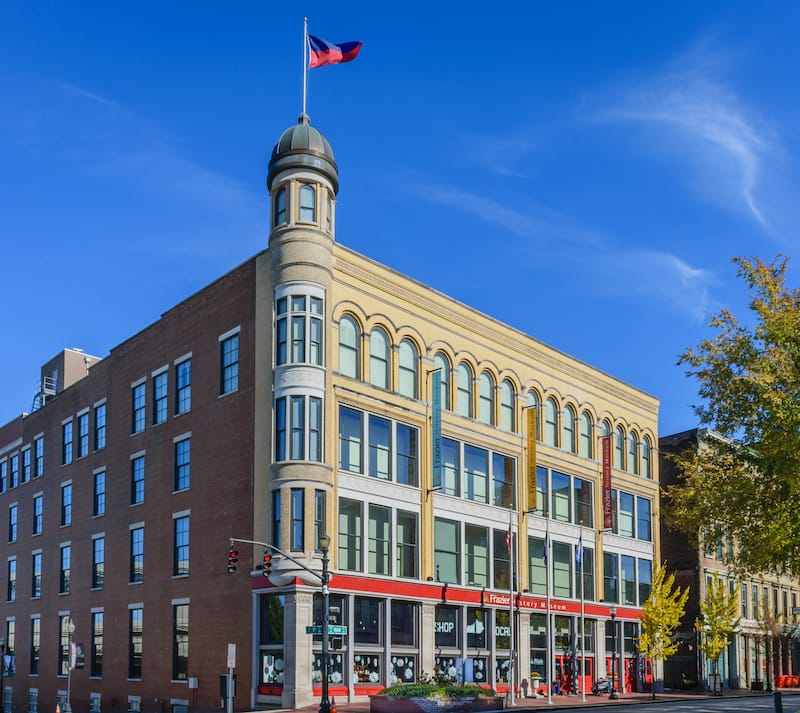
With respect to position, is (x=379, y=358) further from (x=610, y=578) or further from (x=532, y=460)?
(x=610, y=578)

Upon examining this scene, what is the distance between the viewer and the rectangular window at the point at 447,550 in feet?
169

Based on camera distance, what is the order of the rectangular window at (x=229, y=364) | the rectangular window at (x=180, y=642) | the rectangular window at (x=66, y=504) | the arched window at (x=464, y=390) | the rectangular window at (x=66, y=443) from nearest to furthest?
the rectangular window at (x=229, y=364)
the rectangular window at (x=180, y=642)
the arched window at (x=464, y=390)
the rectangular window at (x=66, y=504)
the rectangular window at (x=66, y=443)

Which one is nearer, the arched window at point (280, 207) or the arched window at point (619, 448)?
the arched window at point (280, 207)

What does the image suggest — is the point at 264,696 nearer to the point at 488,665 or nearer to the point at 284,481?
the point at 284,481

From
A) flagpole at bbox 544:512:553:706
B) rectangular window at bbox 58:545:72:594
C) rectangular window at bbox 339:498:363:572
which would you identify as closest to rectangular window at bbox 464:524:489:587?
flagpole at bbox 544:512:553:706

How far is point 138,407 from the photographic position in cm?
5738

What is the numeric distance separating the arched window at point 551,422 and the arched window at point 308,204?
68.8 feet

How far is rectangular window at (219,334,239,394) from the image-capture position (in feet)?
160

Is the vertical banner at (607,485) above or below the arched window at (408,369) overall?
below

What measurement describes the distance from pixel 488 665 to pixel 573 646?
8.56 metres

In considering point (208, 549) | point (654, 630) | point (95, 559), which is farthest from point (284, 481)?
point (654, 630)

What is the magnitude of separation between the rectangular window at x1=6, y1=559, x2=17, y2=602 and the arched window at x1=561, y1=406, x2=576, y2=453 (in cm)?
3840

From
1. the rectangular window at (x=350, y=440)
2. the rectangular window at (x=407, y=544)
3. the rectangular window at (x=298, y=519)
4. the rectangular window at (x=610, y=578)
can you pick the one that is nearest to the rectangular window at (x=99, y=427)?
the rectangular window at (x=350, y=440)

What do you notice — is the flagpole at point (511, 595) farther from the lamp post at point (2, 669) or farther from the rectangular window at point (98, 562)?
the lamp post at point (2, 669)
